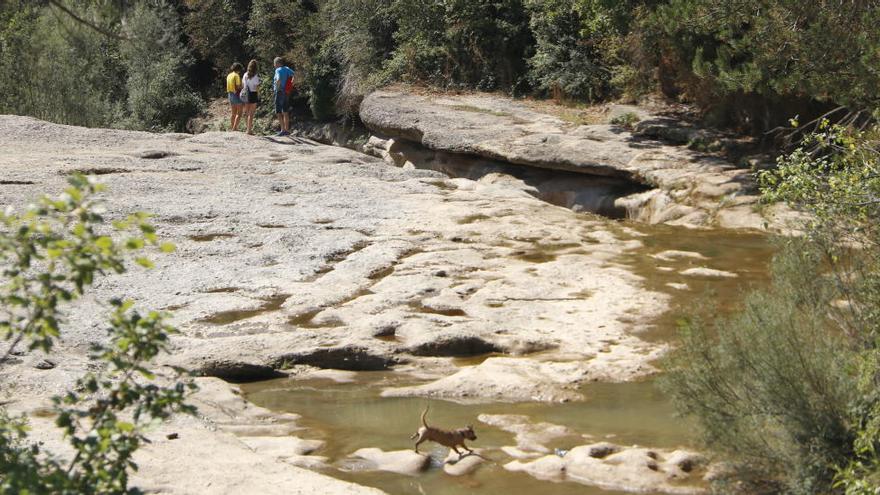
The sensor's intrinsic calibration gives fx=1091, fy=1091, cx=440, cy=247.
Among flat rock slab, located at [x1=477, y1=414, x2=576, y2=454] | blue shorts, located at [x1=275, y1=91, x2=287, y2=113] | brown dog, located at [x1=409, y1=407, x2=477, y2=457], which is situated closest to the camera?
brown dog, located at [x1=409, y1=407, x2=477, y2=457]

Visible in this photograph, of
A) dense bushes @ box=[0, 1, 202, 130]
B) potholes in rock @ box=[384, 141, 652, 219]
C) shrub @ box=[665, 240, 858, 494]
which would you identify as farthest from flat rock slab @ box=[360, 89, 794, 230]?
dense bushes @ box=[0, 1, 202, 130]

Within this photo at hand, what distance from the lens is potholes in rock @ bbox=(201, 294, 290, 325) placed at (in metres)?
11.5

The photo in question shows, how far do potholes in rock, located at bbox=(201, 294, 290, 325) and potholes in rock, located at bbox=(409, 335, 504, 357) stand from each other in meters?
2.15

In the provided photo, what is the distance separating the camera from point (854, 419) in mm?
5988

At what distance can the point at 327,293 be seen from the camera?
1228 centimetres

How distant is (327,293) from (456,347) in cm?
231

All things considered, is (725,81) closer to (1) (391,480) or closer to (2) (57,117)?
(1) (391,480)

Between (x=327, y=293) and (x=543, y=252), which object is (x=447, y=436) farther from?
(x=543, y=252)

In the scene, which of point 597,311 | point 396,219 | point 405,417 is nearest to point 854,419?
point 405,417

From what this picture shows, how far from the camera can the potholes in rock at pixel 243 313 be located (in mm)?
11484

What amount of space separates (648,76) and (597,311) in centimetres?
1168

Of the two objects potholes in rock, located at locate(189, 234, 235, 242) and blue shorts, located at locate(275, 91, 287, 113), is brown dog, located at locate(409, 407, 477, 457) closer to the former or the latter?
potholes in rock, located at locate(189, 234, 235, 242)

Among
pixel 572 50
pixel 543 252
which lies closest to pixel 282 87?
pixel 572 50

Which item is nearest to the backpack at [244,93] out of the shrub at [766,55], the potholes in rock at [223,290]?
the shrub at [766,55]
